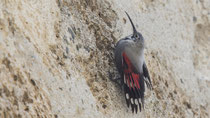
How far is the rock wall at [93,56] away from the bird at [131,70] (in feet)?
0.28

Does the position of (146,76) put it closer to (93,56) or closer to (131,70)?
(131,70)

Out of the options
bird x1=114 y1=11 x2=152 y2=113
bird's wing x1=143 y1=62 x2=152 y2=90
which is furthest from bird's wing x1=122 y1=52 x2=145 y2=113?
bird's wing x1=143 y1=62 x2=152 y2=90

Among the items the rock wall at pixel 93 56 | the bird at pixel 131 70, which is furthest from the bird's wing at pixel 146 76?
the rock wall at pixel 93 56

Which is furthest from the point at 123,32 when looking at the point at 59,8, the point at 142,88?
the point at 59,8

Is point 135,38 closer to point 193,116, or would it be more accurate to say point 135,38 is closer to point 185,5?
point 193,116

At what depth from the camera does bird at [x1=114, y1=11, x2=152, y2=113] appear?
3070mm

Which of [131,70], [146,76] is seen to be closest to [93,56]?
[131,70]

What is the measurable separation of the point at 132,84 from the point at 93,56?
0.35 m

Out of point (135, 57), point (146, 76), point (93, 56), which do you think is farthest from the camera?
point (146, 76)

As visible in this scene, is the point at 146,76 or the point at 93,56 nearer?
the point at 93,56

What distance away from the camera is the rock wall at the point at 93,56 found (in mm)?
2279

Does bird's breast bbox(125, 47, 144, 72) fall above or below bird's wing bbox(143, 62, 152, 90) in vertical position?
above

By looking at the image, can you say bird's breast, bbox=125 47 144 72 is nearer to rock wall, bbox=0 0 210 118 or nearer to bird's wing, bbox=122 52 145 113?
bird's wing, bbox=122 52 145 113

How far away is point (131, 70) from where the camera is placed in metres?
3.11
